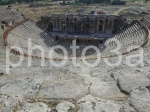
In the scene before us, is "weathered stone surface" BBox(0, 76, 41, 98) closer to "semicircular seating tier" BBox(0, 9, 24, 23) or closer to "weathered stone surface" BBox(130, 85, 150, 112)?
"weathered stone surface" BBox(130, 85, 150, 112)

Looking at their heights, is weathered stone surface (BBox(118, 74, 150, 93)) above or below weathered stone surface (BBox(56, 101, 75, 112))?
above

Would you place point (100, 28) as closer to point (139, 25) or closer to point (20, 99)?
point (139, 25)

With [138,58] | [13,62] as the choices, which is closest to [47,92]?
[13,62]

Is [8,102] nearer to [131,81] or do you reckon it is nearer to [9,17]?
[131,81]

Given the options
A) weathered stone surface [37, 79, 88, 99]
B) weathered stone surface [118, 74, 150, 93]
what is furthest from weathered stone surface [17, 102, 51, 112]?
weathered stone surface [118, 74, 150, 93]

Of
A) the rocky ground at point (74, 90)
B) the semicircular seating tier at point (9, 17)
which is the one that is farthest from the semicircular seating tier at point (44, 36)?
the rocky ground at point (74, 90)
